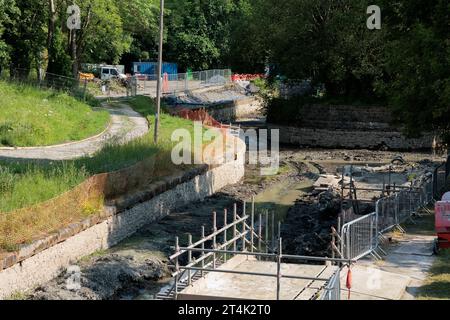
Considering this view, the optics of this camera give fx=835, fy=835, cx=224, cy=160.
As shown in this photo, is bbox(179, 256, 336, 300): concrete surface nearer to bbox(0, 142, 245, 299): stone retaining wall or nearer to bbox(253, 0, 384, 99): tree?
bbox(0, 142, 245, 299): stone retaining wall

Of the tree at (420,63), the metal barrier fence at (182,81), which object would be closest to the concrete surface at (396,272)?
the tree at (420,63)

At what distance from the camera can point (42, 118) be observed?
39.5 metres

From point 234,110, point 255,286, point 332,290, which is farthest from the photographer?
point 234,110

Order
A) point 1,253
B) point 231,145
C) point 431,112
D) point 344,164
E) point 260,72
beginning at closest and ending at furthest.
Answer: point 1,253 → point 431,112 → point 231,145 → point 344,164 → point 260,72

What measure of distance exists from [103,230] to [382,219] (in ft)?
27.3

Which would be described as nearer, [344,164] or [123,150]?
[123,150]

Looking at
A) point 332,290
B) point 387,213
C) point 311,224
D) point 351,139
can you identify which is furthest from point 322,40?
point 332,290

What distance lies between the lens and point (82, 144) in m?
38.6

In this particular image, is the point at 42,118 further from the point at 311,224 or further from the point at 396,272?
the point at 396,272

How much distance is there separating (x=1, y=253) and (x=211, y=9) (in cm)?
7415

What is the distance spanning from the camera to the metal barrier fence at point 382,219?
2131 cm

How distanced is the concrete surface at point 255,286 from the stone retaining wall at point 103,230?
491 centimetres

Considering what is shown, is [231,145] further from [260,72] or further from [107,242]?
[260,72]
